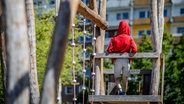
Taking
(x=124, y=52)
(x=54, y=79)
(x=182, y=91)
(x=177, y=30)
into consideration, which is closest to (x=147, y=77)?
(x=124, y=52)

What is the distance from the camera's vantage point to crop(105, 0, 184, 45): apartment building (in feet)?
171

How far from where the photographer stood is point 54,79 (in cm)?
446

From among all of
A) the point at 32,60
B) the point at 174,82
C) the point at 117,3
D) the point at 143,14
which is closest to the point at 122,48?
the point at 32,60

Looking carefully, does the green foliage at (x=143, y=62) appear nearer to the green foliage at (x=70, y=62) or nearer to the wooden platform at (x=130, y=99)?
the green foliage at (x=70, y=62)

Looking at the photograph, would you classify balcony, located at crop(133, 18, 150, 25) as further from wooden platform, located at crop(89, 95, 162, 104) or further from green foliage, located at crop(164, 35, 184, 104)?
wooden platform, located at crop(89, 95, 162, 104)

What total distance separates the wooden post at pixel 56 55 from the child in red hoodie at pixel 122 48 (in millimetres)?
5229

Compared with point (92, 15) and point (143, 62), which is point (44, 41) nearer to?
point (143, 62)

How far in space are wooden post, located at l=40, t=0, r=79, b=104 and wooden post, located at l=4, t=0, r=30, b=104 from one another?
0.21 m

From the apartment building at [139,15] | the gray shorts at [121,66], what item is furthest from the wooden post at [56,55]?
the apartment building at [139,15]

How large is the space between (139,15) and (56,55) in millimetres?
50610

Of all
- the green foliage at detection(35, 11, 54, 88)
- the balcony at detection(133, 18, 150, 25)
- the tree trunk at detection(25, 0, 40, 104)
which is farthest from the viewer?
the balcony at detection(133, 18, 150, 25)

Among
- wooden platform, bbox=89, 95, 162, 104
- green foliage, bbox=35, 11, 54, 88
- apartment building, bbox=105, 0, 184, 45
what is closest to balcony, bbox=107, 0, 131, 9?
apartment building, bbox=105, 0, 184, 45

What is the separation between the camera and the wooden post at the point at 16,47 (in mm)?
4402

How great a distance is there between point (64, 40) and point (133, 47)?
5.40m
